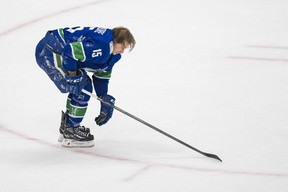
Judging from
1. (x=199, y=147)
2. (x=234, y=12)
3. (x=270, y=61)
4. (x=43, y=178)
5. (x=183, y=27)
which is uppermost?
(x=234, y=12)

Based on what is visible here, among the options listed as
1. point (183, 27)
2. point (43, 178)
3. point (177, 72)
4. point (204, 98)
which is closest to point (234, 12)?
point (183, 27)

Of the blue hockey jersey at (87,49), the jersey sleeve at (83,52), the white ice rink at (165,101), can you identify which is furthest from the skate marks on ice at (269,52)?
the jersey sleeve at (83,52)

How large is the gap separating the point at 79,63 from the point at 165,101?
1214 millimetres

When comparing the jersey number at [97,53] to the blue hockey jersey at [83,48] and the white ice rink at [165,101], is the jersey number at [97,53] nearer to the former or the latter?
the blue hockey jersey at [83,48]

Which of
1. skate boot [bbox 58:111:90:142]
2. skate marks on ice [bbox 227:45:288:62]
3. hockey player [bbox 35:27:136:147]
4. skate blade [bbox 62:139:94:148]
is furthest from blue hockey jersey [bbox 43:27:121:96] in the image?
skate marks on ice [bbox 227:45:288:62]

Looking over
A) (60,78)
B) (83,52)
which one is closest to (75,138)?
(60,78)

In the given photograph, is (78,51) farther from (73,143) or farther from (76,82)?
(73,143)

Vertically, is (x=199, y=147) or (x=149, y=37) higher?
(x=149, y=37)

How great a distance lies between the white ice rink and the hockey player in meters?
0.14

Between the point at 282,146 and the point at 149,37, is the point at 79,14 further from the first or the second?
the point at 282,146

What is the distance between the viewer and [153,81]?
607cm

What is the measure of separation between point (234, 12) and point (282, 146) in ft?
10.6

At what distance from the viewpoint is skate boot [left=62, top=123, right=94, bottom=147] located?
4824mm

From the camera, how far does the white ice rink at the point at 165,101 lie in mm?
4434
